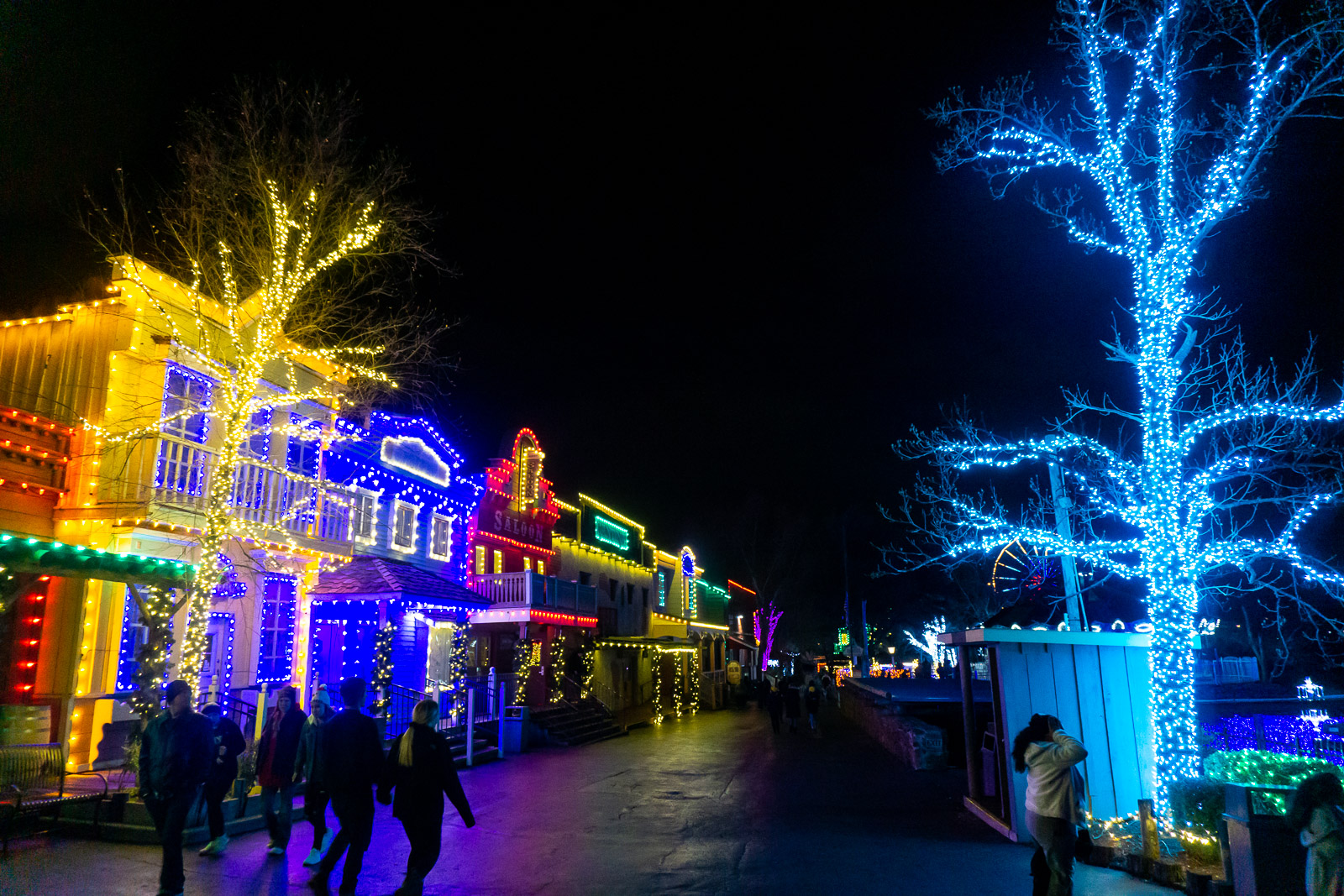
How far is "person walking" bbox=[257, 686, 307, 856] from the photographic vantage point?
836cm

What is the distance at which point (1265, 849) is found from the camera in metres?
6.60

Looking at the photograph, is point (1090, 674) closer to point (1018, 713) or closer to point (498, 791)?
point (1018, 713)

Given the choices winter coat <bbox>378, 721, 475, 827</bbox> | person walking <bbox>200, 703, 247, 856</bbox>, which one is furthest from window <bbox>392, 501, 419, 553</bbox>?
winter coat <bbox>378, 721, 475, 827</bbox>

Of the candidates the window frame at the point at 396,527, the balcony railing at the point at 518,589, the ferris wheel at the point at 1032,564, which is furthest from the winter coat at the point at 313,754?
the balcony railing at the point at 518,589

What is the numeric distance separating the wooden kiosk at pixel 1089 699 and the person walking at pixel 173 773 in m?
8.26

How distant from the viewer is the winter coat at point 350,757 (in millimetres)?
6441

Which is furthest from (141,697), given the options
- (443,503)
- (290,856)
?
(443,503)

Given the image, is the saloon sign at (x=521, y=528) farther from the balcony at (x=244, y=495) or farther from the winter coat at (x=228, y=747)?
the winter coat at (x=228, y=747)

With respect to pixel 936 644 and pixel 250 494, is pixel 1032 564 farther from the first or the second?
pixel 936 644

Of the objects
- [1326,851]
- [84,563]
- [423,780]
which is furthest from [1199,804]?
[84,563]

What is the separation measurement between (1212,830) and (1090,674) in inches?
93.3

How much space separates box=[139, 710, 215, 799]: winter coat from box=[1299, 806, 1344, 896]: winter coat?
8202mm

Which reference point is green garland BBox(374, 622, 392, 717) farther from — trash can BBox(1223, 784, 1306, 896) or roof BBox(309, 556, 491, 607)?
trash can BBox(1223, 784, 1306, 896)

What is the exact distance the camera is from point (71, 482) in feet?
43.0
